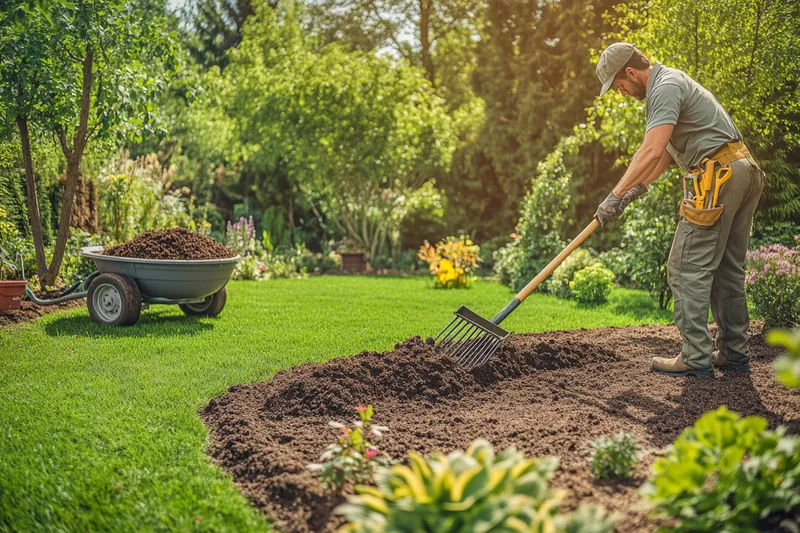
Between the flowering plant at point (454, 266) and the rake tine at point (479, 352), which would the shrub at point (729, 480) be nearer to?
the rake tine at point (479, 352)

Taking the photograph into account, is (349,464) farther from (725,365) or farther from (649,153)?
(725,365)

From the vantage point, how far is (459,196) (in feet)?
45.9

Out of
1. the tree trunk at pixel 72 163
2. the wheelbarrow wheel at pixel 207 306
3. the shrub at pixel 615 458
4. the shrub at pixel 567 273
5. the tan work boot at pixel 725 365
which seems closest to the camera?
the shrub at pixel 615 458

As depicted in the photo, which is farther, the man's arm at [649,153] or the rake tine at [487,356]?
the rake tine at [487,356]

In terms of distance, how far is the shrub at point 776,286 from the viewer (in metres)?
5.19

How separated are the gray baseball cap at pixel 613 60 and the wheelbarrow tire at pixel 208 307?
4.03 metres

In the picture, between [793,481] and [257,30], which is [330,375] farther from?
[257,30]

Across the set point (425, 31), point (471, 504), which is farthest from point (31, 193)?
point (425, 31)

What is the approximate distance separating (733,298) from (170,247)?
4.54 m

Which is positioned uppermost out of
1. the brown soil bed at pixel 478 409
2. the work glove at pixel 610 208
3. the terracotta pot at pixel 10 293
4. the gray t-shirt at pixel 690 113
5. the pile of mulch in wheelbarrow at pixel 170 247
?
the gray t-shirt at pixel 690 113

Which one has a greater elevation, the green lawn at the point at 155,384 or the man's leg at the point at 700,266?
the man's leg at the point at 700,266

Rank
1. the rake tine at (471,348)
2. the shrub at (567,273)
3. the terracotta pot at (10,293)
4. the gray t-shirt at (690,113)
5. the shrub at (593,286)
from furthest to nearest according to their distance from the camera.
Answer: the shrub at (567,273), the shrub at (593,286), the terracotta pot at (10,293), the rake tine at (471,348), the gray t-shirt at (690,113)

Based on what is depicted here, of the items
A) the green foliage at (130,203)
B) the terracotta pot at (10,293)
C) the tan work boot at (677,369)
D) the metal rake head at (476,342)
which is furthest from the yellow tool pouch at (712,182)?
the green foliage at (130,203)

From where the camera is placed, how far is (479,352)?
444cm
